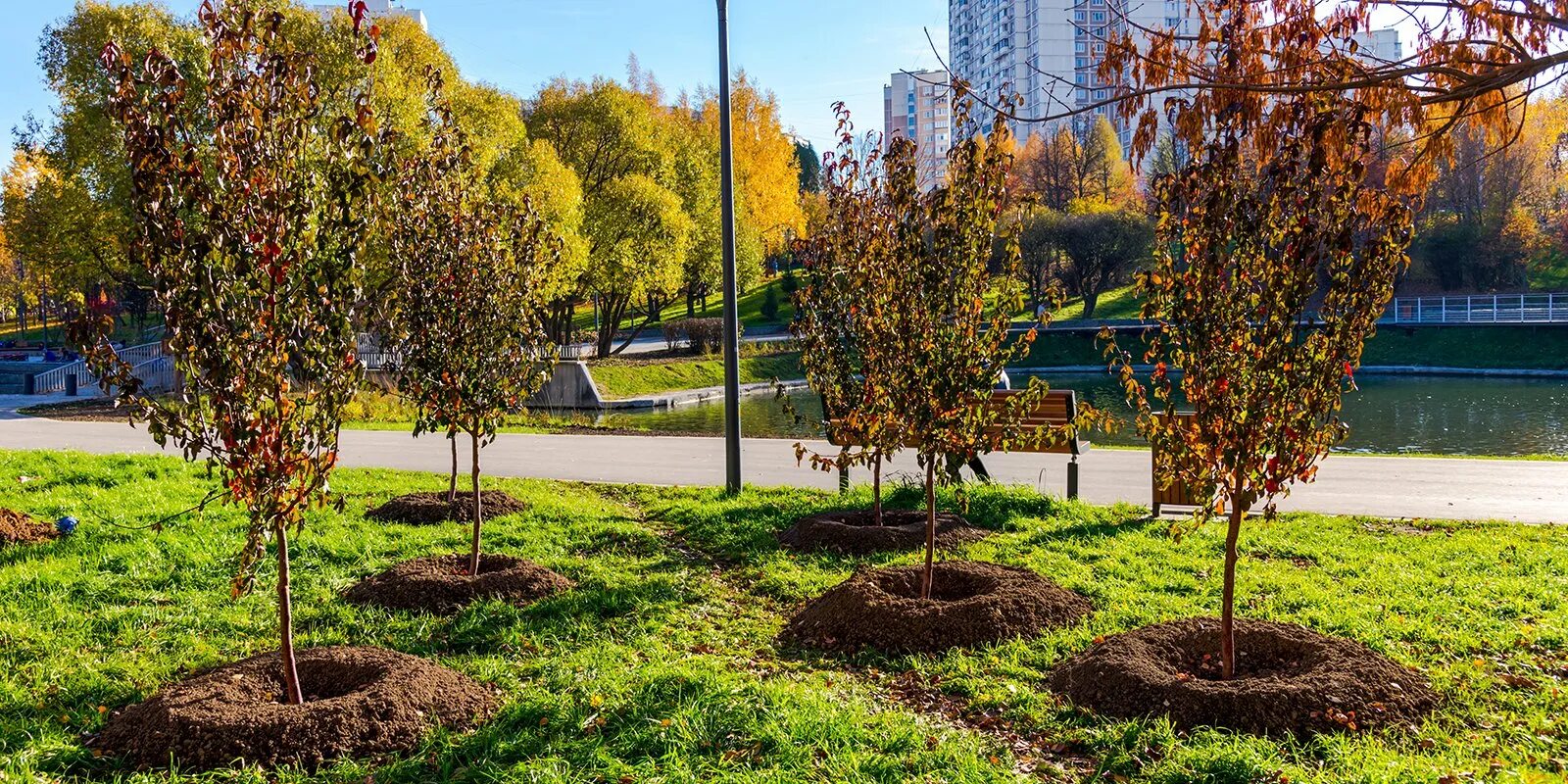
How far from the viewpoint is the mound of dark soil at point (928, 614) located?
5.93 metres

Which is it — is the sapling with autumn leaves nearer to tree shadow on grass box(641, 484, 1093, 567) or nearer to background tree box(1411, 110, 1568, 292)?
tree shadow on grass box(641, 484, 1093, 567)

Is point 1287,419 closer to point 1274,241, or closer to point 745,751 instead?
point 1274,241

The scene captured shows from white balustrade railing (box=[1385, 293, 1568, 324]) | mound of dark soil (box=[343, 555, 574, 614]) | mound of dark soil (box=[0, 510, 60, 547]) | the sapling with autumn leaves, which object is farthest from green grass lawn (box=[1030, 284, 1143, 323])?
mound of dark soil (box=[0, 510, 60, 547])

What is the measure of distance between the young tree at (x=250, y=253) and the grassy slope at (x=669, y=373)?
25718mm

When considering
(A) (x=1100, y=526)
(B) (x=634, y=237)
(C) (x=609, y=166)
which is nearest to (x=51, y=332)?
(C) (x=609, y=166)

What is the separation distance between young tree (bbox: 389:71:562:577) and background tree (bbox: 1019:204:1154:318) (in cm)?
4074

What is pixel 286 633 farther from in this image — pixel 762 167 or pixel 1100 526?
pixel 762 167

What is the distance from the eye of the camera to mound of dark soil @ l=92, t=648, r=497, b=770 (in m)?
4.41

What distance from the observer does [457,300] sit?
757 centimetres

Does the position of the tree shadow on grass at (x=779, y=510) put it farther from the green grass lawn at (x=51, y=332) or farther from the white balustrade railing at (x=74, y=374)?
the green grass lawn at (x=51, y=332)

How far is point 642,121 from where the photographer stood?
118ft

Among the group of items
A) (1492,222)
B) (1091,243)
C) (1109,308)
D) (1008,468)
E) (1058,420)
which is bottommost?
→ (1008,468)

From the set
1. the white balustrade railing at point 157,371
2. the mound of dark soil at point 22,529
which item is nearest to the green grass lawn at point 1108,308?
the white balustrade railing at point 157,371

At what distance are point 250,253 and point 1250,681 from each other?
4668 millimetres
